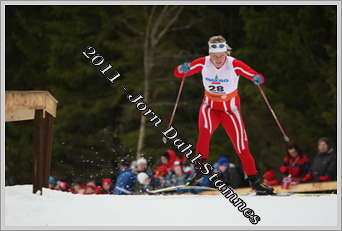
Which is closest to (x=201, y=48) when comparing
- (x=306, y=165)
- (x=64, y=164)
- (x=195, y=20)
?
(x=195, y=20)

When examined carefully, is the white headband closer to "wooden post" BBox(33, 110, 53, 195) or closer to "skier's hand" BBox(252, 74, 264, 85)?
"skier's hand" BBox(252, 74, 264, 85)

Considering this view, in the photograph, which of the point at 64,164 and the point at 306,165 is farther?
the point at 64,164

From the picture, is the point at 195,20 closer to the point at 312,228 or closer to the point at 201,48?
the point at 201,48

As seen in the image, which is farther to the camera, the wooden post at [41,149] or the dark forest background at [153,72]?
the dark forest background at [153,72]

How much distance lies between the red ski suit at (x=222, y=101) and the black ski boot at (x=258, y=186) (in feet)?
0.69

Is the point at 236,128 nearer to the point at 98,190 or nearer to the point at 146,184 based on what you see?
the point at 146,184

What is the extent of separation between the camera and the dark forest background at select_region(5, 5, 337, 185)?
15508 millimetres

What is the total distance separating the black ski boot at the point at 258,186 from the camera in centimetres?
702

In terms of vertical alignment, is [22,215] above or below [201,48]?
below

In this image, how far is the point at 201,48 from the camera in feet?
57.6

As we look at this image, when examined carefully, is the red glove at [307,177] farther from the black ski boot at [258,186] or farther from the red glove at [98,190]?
the red glove at [98,190]

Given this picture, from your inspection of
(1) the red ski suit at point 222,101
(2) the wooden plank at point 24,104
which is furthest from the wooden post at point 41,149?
(1) the red ski suit at point 222,101

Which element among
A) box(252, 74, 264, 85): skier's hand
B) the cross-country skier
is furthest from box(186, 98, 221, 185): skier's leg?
box(252, 74, 264, 85): skier's hand

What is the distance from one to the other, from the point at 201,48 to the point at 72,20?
11.9 ft
